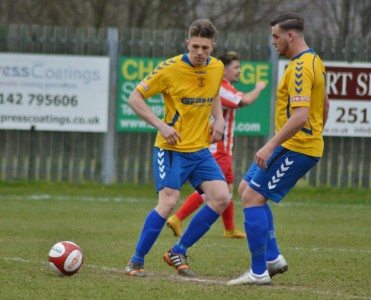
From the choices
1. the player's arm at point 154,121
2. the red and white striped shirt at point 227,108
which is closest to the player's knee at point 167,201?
the player's arm at point 154,121

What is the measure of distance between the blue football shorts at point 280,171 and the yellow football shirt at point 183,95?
0.86 metres

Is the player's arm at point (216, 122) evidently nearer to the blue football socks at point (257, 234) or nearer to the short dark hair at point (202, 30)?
the short dark hair at point (202, 30)

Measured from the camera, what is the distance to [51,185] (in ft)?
60.4

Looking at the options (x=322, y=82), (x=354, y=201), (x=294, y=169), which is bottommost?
(x=354, y=201)

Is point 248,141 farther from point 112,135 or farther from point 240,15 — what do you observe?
point 240,15

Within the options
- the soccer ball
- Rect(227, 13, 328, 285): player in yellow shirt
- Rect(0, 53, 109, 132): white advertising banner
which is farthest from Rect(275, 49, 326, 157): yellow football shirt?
Rect(0, 53, 109, 132): white advertising banner

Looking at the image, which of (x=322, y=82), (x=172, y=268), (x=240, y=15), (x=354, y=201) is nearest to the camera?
(x=322, y=82)

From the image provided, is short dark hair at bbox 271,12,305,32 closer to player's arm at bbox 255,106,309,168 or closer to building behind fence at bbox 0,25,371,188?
player's arm at bbox 255,106,309,168

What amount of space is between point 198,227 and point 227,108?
3933 millimetres

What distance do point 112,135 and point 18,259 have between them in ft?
27.4

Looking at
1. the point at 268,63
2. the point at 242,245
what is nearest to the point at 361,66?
the point at 268,63

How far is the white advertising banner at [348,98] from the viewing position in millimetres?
18156

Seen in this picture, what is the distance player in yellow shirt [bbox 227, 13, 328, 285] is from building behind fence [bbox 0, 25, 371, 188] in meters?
9.85

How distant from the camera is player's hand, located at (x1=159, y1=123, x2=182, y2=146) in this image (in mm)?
9008
